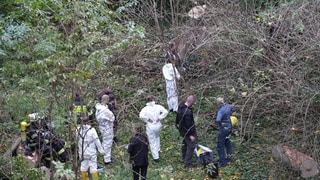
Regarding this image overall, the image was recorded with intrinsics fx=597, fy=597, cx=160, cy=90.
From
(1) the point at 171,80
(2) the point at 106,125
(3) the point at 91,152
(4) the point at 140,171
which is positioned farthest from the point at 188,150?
(1) the point at 171,80

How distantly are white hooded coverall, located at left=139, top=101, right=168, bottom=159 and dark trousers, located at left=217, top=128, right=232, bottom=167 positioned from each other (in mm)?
1348

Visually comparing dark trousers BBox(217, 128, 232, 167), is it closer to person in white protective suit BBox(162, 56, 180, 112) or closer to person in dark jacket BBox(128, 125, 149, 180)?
person in dark jacket BBox(128, 125, 149, 180)

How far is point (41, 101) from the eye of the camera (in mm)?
9156

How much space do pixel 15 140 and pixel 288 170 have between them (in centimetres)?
557

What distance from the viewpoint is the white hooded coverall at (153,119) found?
1349 cm

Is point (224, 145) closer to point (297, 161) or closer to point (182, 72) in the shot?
point (297, 161)

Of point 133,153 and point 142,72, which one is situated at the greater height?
point 142,72

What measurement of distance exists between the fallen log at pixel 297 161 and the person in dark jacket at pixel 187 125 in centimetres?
195

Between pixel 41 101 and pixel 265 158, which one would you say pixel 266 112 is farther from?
pixel 41 101

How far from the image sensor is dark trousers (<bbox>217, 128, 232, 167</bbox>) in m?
13.2

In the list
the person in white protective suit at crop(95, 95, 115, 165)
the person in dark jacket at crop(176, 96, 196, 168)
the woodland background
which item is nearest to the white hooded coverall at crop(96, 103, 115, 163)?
the person in white protective suit at crop(95, 95, 115, 165)

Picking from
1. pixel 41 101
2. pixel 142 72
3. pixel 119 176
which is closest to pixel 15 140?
pixel 119 176

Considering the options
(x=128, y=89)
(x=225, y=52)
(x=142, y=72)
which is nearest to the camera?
(x=225, y=52)

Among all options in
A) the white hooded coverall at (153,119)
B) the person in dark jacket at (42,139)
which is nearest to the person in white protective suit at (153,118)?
the white hooded coverall at (153,119)
